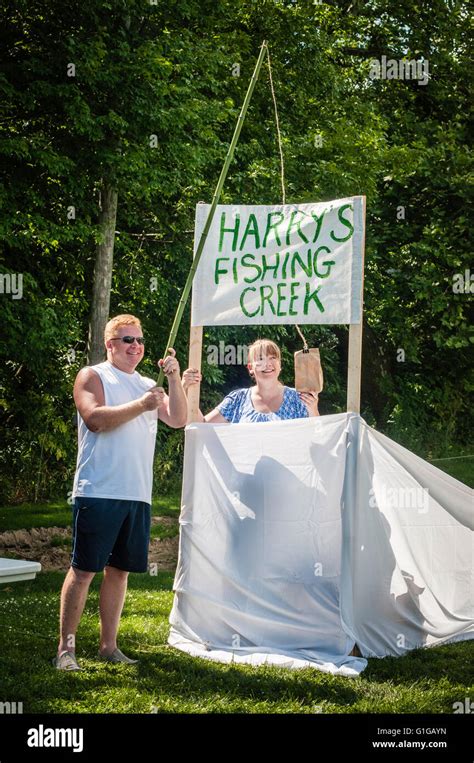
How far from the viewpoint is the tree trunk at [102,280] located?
1149 centimetres

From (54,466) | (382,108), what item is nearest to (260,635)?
(54,466)

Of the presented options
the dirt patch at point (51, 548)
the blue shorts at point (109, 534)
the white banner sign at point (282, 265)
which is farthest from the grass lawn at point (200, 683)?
the dirt patch at point (51, 548)

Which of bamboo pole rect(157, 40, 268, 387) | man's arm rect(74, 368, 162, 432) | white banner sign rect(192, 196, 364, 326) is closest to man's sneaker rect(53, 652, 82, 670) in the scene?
man's arm rect(74, 368, 162, 432)

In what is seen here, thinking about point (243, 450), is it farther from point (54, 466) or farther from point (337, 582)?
point (54, 466)

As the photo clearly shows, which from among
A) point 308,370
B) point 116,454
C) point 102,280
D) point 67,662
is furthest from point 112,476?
point 102,280

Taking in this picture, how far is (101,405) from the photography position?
485 cm

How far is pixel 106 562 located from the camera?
4836mm

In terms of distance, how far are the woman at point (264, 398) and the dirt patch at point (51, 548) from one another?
3701 millimetres

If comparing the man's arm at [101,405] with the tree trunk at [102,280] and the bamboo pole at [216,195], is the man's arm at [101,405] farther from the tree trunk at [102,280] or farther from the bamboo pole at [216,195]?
the tree trunk at [102,280]

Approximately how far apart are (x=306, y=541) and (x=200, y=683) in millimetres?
1025

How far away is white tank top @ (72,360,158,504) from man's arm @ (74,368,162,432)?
4 cm

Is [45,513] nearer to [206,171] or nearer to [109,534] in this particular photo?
[206,171]

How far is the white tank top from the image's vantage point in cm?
482

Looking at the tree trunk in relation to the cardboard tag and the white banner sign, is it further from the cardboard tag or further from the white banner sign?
the cardboard tag
